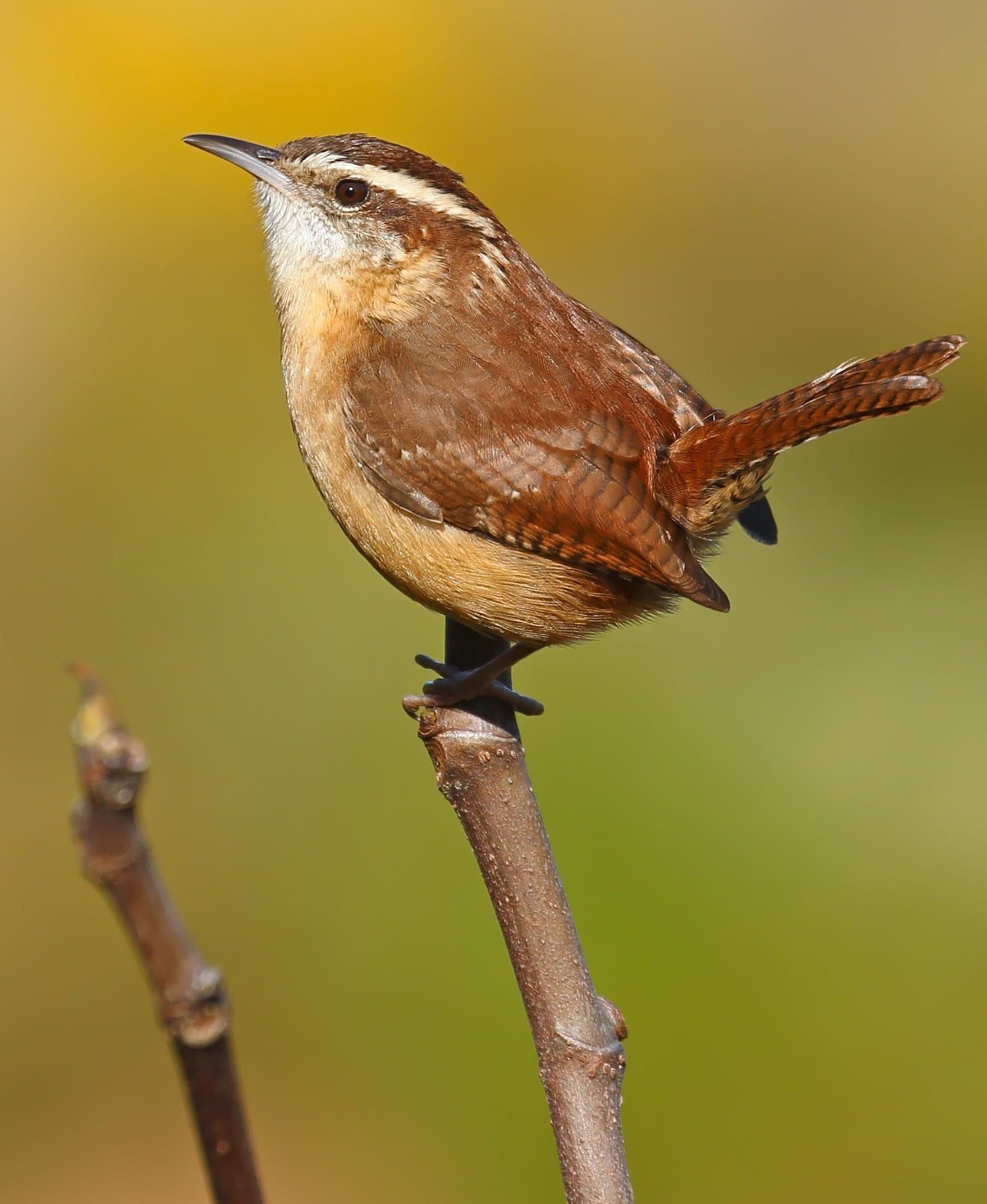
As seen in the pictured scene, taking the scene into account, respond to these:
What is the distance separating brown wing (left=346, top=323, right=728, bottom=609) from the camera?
2.55 metres

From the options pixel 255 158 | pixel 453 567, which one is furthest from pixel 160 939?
pixel 255 158

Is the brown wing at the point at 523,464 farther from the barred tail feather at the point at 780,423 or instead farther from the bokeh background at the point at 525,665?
the bokeh background at the point at 525,665

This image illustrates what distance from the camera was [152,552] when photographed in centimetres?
533

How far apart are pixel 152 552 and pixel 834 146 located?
4233mm

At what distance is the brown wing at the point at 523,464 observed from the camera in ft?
8.38

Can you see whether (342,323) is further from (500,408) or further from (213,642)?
(213,642)

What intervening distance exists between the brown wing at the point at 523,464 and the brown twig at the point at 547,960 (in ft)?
1.94

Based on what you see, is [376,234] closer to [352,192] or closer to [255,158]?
[352,192]

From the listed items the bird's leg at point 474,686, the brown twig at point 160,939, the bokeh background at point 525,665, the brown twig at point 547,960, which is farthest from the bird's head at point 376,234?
the brown twig at point 160,939

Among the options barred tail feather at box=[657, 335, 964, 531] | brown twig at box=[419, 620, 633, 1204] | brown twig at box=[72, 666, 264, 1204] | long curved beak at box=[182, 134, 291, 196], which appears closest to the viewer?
brown twig at box=[72, 666, 264, 1204]

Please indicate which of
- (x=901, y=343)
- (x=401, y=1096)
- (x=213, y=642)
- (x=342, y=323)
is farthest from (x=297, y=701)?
(x=901, y=343)

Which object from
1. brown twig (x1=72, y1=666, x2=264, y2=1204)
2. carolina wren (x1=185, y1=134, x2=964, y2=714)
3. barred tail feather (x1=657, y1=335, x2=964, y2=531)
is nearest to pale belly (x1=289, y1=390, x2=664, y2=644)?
carolina wren (x1=185, y1=134, x2=964, y2=714)

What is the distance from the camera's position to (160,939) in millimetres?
Answer: 756

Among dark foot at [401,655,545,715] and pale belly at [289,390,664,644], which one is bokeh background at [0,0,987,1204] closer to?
pale belly at [289,390,664,644]
